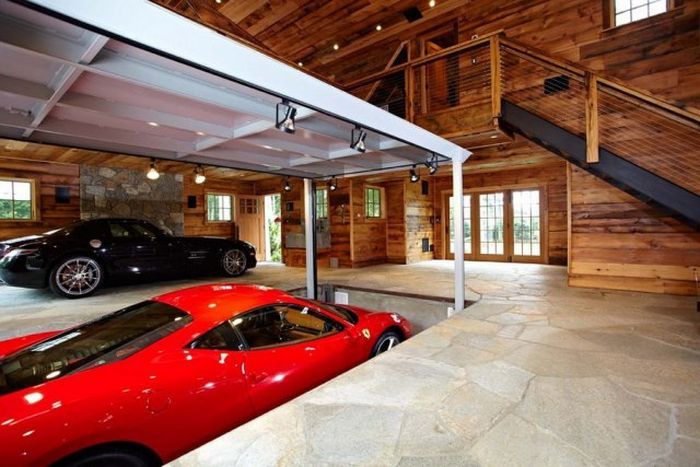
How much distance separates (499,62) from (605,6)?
1.84 m

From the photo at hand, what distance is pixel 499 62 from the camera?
4598mm

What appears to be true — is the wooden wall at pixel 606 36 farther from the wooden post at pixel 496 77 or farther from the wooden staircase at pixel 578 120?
the wooden post at pixel 496 77

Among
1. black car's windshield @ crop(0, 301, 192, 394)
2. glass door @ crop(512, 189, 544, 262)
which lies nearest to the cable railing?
glass door @ crop(512, 189, 544, 262)

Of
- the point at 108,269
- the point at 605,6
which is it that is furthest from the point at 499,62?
the point at 108,269

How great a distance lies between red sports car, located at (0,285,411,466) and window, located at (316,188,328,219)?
617 centimetres

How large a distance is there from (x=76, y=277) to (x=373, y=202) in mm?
6140

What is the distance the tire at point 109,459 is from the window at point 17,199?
7.63 meters

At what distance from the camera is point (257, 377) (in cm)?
190

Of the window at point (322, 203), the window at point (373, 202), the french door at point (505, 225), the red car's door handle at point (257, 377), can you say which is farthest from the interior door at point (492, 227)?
the red car's door handle at point (257, 377)

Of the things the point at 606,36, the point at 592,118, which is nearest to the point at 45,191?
the point at 592,118

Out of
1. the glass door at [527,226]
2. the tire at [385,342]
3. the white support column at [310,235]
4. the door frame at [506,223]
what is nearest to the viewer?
the tire at [385,342]

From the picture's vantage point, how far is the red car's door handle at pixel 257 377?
1.88 metres

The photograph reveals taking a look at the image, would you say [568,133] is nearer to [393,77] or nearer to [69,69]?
[393,77]

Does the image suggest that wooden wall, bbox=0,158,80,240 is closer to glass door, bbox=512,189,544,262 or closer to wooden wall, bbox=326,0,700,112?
wooden wall, bbox=326,0,700,112
